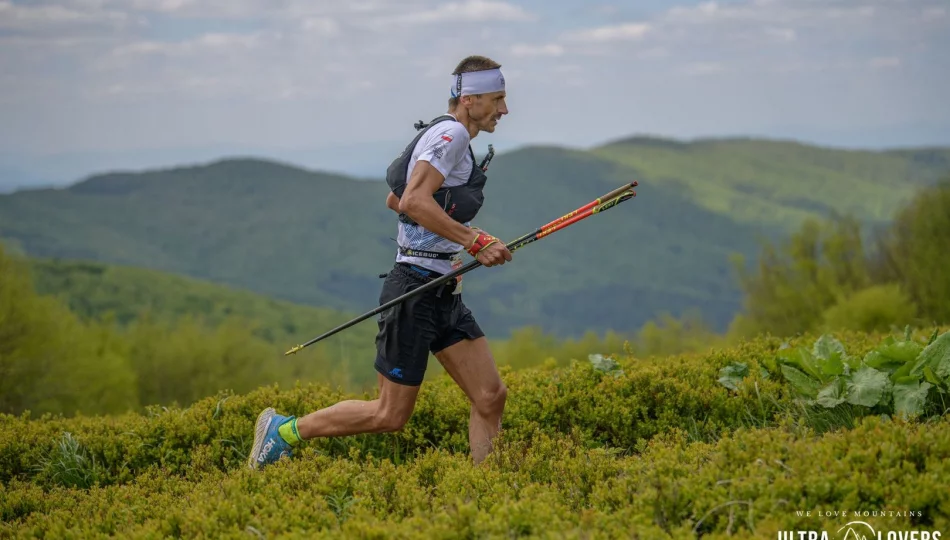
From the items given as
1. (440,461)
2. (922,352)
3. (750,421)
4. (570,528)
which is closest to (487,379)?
(440,461)

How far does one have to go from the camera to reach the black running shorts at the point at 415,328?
7.02 m

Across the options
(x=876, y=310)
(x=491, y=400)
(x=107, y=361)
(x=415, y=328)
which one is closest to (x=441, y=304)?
(x=415, y=328)

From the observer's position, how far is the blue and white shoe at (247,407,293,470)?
25.1 feet

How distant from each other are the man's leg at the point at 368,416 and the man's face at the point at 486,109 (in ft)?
6.89

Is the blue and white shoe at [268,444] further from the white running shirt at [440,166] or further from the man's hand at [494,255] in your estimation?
the man's hand at [494,255]

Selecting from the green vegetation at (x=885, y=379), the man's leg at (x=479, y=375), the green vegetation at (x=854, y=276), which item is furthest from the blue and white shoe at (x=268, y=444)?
the green vegetation at (x=854, y=276)

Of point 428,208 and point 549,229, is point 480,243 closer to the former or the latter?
point 428,208

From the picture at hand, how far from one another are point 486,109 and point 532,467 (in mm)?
2728

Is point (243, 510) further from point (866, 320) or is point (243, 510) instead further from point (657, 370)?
point (866, 320)

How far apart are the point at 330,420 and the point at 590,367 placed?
9.35 feet

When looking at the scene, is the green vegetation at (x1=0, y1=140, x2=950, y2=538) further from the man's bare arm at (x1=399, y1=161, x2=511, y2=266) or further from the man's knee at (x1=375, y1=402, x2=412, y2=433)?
the man's bare arm at (x1=399, y1=161, x2=511, y2=266)

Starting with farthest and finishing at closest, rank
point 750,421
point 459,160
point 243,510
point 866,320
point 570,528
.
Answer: point 866,320
point 750,421
point 459,160
point 243,510
point 570,528

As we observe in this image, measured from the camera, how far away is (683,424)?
324 inches

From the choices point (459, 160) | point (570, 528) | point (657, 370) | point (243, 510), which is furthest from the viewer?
point (657, 370)
